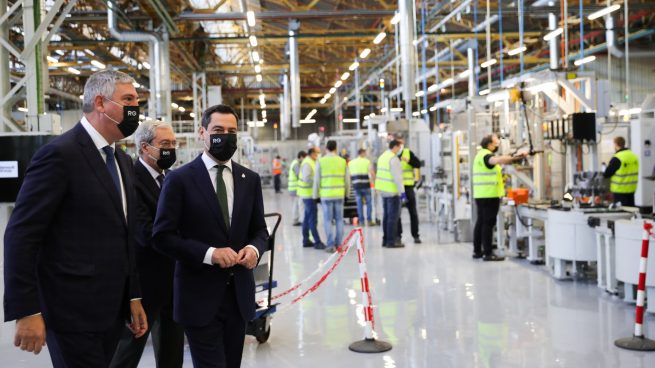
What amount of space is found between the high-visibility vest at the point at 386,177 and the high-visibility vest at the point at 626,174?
3365 mm

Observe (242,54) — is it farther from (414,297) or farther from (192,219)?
(192,219)

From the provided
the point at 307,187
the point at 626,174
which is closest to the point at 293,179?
the point at 307,187

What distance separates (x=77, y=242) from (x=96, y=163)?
29cm

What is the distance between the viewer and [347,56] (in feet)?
80.5

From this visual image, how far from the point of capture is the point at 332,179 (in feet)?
33.8

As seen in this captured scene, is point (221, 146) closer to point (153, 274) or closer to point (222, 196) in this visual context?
point (222, 196)

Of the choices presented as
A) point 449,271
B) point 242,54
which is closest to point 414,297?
point 449,271

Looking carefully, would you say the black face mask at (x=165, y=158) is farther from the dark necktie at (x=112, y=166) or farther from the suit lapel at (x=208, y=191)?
the dark necktie at (x=112, y=166)

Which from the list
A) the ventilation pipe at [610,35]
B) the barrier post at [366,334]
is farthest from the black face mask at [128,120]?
the ventilation pipe at [610,35]

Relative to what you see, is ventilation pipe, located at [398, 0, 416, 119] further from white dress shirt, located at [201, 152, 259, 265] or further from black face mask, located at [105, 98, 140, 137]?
black face mask, located at [105, 98, 140, 137]

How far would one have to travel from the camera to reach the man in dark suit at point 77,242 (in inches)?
91.6

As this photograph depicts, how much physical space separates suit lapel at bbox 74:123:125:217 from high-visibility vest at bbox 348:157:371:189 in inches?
427

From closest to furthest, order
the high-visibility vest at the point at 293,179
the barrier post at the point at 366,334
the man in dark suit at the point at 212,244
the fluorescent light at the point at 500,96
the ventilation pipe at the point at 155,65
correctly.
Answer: the man in dark suit at the point at 212,244, the barrier post at the point at 366,334, the fluorescent light at the point at 500,96, the high-visibility vest at the point at 293,179, the ventilation pipe at the point at 155,65

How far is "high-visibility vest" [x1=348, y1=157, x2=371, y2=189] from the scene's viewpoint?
13344mm
